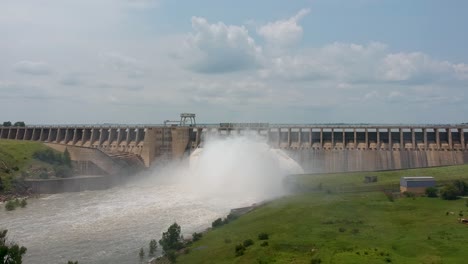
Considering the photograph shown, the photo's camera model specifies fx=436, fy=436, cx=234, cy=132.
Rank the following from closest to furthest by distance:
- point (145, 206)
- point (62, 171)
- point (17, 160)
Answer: point (145, 206)
point (62, 171)
point (17, 160)

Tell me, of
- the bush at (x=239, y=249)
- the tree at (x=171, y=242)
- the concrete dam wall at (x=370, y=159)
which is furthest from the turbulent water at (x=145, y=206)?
the bush at (x=239, y=249)

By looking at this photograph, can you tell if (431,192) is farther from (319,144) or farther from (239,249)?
(319,144)

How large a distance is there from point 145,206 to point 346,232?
28.9m

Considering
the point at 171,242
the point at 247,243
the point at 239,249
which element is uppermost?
the point at 247,243

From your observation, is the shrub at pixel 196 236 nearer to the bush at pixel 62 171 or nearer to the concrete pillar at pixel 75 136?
the bush at pixel 62 171

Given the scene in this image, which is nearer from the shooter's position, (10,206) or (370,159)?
(10,206)

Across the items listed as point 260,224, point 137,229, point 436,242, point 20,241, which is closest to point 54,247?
point 20,241

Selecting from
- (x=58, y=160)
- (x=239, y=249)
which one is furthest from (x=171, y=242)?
(x=58, y=160)

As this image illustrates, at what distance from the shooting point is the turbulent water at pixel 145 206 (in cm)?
3744

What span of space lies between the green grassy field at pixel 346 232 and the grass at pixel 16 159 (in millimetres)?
40121

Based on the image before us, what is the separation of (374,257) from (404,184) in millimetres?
21875

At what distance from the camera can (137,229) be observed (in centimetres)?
4278

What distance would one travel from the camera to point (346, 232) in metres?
33.0

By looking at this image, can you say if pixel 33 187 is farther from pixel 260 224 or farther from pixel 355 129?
pixel 355 129
